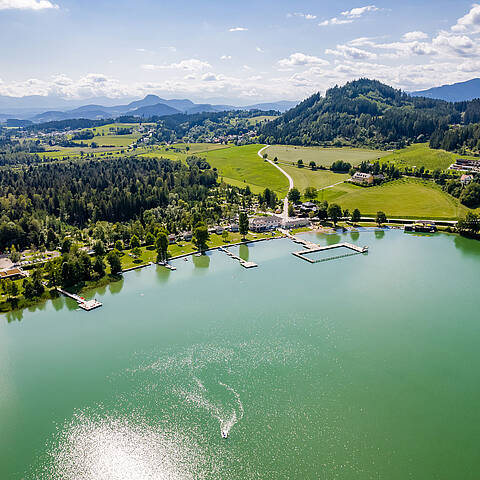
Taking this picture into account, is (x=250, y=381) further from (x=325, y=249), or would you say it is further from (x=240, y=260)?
(x=325, y=249)

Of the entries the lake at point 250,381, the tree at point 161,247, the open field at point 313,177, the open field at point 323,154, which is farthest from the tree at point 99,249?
the open field at point 323,154

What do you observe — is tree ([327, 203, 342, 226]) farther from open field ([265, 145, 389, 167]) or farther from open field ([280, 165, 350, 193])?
open field ([265, 145, 389, 167])

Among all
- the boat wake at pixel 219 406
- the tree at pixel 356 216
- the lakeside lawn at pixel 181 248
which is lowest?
the boat wake at pixel 219 406

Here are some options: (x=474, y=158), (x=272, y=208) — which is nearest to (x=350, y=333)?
(x=272, y=208)

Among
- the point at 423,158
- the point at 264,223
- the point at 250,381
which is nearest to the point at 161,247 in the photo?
the point at 264,223

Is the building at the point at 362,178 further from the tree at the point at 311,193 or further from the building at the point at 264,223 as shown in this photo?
the building at the point at 264,223

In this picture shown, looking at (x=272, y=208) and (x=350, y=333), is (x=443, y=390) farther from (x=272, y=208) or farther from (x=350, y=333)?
(x=272, y=208)
